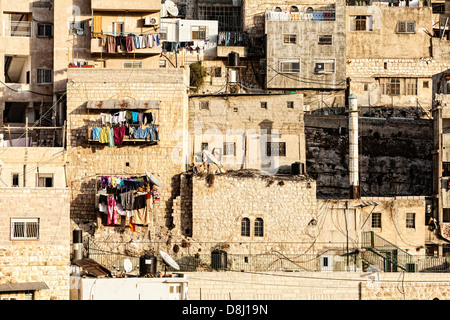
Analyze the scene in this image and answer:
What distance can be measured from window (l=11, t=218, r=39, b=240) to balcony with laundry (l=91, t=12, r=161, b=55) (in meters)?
13.2

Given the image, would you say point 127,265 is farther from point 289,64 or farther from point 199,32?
point 199,32

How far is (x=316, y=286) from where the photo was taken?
4431 centimetres

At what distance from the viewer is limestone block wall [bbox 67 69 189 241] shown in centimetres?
4834

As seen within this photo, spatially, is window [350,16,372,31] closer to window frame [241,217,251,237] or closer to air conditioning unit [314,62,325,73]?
air conditioning unit [314,62,325,73]

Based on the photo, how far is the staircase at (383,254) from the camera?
45500mm

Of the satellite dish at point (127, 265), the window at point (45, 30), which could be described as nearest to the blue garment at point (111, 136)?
the satellite dish at point (127, 265)

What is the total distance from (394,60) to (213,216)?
17.0 metres

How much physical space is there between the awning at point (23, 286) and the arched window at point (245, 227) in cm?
1010

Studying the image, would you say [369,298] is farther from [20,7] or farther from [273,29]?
[20,7]

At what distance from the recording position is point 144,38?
52.5 m

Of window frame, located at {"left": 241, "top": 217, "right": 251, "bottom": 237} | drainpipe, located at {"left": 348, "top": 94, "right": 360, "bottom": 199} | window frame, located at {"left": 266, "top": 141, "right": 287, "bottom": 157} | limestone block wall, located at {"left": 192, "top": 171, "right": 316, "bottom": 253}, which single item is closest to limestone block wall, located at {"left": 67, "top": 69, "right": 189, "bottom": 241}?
limestone block wall, located at {"left": 192, "top": 171, "right": 316, "bottom": 253}

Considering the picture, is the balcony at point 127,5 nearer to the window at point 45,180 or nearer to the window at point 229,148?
the window at point 229,148

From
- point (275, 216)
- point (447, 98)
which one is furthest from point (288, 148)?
point (447, 98)

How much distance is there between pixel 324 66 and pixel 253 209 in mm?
11853
